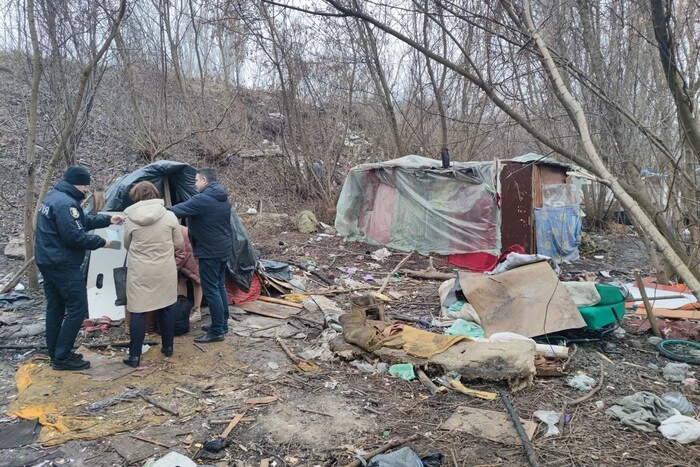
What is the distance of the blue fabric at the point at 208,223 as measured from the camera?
4.95 metres

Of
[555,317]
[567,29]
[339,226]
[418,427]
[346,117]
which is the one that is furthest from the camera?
[346,117]

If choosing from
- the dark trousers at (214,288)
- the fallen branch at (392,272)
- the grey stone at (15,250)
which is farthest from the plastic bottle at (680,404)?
the grey stone at (15,250)

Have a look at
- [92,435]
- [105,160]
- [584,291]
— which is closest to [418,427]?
[92,435]

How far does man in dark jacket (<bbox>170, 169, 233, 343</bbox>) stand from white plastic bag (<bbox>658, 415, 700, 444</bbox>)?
4.00 meters

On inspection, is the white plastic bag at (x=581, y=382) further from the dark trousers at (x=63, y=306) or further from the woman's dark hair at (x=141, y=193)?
the dark trousers at (x=63, y=306)

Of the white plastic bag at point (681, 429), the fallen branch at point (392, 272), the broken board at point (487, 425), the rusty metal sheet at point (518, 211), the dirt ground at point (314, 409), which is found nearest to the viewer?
the dirt ground at point (314, 409)

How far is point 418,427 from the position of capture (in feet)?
11.8

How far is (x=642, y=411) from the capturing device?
3.64m

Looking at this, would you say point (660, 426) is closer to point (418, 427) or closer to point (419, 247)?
point (418, 427)

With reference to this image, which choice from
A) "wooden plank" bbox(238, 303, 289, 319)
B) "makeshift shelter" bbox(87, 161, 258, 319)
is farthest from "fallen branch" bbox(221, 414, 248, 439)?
"makeshift shelter" bbox(87, 161, 258, 319)

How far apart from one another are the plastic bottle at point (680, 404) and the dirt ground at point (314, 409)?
0.84 ft

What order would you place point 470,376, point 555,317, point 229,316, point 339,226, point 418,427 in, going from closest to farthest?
point 418,427 < point 470,376 < point 555,317 < point 229,316 < point 339,226

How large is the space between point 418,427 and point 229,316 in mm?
3098

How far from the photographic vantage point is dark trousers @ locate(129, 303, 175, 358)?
4.39 m
